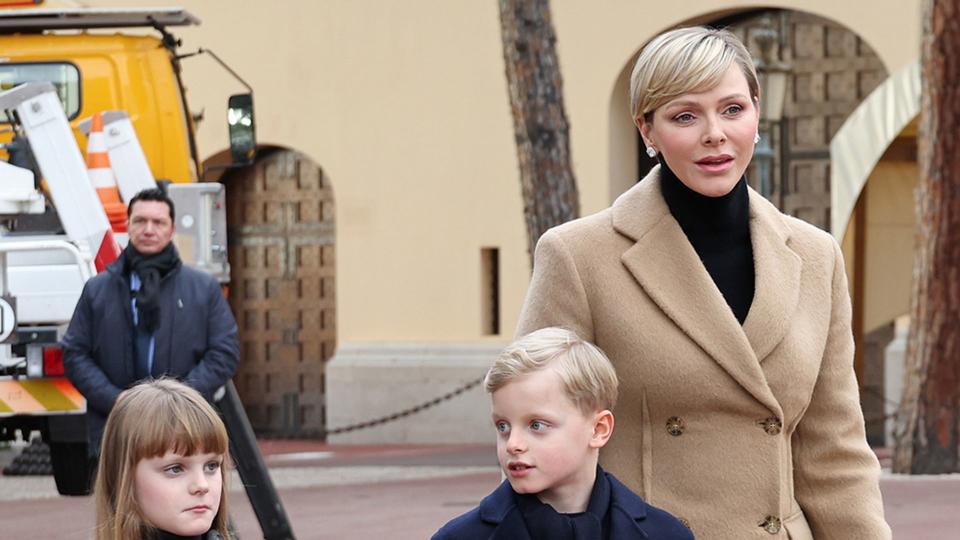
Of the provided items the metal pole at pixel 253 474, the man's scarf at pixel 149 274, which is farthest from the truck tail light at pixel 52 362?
the man's scarf at pixel 149 274

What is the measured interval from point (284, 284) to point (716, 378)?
1696 centimetres

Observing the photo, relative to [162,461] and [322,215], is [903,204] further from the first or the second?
[162,461]

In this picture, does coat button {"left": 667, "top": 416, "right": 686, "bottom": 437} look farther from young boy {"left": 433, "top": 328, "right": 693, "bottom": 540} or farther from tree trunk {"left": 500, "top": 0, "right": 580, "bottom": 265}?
tree trunk {"left": 500, "top": 0, "right": 580, "bottom": 265}

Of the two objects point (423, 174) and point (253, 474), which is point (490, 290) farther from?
point (253, 474)

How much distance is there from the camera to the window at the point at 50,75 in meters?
12.2

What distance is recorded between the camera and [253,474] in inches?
377

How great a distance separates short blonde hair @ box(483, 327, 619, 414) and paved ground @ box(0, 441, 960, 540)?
753 centimetres

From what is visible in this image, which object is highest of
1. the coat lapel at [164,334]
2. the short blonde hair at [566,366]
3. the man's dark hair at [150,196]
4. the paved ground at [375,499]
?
the short blonde hair at [566,366]

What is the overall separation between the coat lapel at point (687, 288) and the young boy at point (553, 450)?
0.21 meters

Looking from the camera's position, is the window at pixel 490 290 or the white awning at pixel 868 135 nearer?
the white awning at pixel 868 135

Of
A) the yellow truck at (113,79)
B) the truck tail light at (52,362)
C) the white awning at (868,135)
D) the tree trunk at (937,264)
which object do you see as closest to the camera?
the truck tail light at (52,362)

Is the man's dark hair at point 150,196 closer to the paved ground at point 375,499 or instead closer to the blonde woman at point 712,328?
the paved ground at point 375,499

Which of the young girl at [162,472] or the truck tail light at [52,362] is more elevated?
the young girl at [162,472]

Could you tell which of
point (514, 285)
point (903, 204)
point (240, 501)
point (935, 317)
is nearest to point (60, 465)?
point (240, 501)
